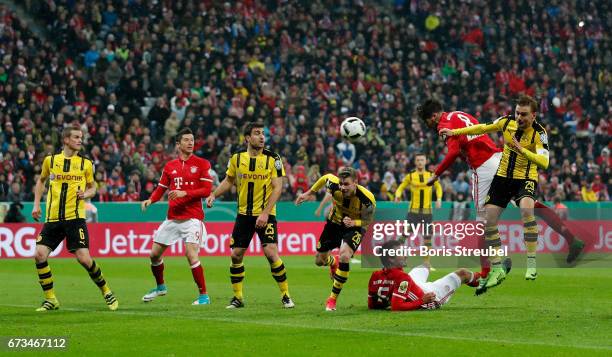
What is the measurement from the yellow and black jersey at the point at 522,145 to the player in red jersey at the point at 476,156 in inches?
24.6

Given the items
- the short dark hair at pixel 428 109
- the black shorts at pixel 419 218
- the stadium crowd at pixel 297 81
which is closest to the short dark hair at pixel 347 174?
the short dark hair at pixel 428 109

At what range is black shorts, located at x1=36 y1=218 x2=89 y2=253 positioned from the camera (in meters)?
13.5

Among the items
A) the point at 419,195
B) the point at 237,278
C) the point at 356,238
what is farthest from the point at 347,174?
the point at 419,195

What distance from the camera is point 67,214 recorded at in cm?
1356

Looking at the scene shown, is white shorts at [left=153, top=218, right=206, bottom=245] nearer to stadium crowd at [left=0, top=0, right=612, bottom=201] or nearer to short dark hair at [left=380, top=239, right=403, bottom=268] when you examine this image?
short dark hair at [left=380, top=239, right=403, bottom=268]

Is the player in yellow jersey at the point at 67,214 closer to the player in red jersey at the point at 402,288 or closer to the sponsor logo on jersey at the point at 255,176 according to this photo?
the sponsor logo on jersey at the point at 255,176

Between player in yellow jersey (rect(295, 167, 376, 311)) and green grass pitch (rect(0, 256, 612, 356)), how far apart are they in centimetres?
50

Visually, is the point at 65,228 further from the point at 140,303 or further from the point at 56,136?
the point at 56,136

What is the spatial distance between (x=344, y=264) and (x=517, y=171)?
115 inches

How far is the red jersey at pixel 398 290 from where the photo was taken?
12906 mm

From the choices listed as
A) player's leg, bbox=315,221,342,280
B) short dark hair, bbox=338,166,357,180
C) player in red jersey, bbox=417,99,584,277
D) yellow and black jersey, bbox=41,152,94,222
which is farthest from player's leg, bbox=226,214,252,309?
player in red jersey, bbox=417,99,584,277

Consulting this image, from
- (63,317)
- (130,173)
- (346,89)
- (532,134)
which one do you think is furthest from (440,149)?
(63,317)

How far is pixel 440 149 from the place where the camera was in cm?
3406

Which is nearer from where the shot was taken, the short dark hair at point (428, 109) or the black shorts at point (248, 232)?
the black shorts at point (248, 232)
